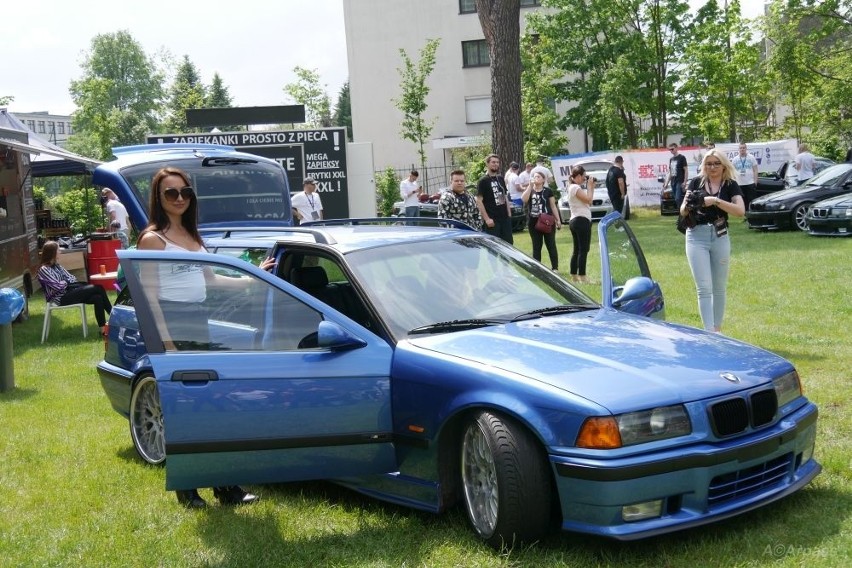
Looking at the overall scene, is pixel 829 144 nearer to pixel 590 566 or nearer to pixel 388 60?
pixel 388 60

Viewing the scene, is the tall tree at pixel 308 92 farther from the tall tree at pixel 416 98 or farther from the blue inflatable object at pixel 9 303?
the blue inflatable object at pixel 9 303

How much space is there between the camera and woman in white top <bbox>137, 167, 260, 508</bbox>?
16.7 feet

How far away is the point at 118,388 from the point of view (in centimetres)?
684

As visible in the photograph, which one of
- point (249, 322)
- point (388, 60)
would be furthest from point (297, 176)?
point (388, 60)

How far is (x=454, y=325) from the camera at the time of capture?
5219 millimetres

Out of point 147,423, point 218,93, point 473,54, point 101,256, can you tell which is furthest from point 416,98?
point 218,93

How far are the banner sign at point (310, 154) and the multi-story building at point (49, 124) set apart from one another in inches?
4531

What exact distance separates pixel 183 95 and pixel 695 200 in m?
82.3

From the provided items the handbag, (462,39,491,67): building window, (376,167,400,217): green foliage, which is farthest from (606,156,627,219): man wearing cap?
(462,39,491,67): building window

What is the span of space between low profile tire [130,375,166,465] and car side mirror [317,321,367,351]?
6.14ft

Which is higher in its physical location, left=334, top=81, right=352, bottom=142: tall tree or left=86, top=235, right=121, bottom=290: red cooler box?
left=334, top=81, right=352, bottom=142: tall tree

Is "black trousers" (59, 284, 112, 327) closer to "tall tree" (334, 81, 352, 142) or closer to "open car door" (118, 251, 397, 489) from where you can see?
"open car door" (118, 251, 397, 489)

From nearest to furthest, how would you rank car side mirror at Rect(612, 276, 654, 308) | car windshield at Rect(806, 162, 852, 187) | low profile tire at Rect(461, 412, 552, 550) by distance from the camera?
low profile tire at Rect(461, 412, 552, 550), car side mirror at Rect(612, 276, 654, 308), car windshield at Rect(806, 162, 852, 187)

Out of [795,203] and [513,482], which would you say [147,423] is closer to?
[513,482]
